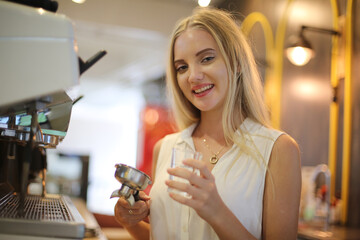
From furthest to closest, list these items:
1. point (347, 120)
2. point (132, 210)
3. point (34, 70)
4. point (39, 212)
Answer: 1. point (347, 120)
2. point (132, 210)
3. point (39, 212)
4. point (34, 70)

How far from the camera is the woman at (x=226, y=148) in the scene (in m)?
1.46

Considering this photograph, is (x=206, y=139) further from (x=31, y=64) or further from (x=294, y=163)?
(x=31, y=64)

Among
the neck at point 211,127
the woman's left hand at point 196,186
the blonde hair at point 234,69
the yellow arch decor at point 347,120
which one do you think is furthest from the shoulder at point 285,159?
the yellow arch decor at point 347,120

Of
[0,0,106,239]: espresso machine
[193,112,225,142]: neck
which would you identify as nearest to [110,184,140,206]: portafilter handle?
[0,0,106,239]: espresso machine

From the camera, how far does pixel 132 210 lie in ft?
5.09

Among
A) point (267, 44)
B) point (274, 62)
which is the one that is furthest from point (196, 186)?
point (267, 44)

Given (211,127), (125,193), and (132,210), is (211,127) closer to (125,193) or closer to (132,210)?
(132,210)

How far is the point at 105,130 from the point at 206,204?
1542 centimetres

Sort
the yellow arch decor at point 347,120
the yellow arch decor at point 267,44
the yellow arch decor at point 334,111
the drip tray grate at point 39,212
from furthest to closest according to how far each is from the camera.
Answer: the yellow arch decor at point 267,44 < the yellow arch decor at point 334,111 < the yellow arch decor at point 347,120 < the drip tray grate at point 39,212

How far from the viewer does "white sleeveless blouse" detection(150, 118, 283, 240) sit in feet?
4.94

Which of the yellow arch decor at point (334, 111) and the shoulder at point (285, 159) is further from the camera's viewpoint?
the yellow arch decor at point (334, 111)

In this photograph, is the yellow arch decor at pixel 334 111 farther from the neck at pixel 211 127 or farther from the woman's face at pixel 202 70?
the woman's face at pixel 202 70

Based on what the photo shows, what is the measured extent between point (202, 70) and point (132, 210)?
0.58 m

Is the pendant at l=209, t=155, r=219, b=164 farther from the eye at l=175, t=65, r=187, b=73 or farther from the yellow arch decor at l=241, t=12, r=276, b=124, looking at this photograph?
the yellow arch decor at l=241, t=12, r=276, b=124
